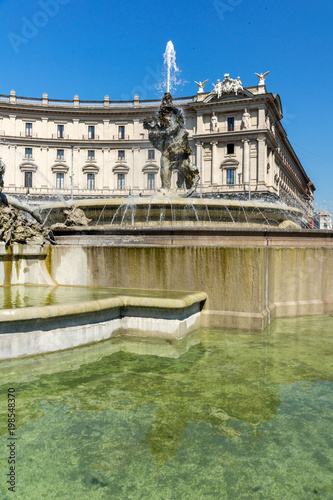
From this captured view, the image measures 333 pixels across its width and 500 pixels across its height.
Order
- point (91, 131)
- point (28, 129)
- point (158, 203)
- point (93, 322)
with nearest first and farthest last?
point (93, 322) < point (158, 203) < point (28, 129) < point (91, 131)

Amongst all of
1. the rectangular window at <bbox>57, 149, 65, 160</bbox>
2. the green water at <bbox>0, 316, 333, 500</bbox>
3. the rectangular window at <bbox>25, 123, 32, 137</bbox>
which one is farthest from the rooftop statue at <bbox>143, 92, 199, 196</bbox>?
the rectangular window at <bbox>25, 123, 32, 137</bbox>

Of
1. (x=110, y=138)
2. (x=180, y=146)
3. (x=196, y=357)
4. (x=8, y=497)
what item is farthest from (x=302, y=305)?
(x=110, y=138)

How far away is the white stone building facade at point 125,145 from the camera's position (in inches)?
2057

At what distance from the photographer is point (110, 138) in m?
59.9

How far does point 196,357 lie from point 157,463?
8.04 feet

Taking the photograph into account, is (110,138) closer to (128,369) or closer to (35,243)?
(35,243)

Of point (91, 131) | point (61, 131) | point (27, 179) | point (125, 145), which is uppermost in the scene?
point (91, 131)

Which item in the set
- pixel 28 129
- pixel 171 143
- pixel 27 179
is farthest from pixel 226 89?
pixel 171 143

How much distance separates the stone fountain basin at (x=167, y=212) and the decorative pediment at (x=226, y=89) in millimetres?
44149

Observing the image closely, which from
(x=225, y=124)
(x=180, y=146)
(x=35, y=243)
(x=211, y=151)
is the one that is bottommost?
(x=35, y=243)

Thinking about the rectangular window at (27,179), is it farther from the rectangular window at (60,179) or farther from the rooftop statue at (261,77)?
the rooftop statue at (261,77)

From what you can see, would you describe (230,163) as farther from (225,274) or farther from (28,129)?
(225,274)

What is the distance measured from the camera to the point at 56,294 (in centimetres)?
649

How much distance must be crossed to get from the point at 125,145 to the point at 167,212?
167 ft
